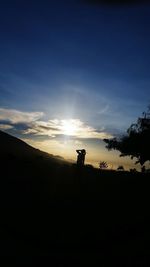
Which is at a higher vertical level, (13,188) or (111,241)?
(13,188)

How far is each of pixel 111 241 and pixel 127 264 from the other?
211 cm

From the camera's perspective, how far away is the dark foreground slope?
43.7 feet

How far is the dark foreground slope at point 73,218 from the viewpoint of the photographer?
43.7 feet

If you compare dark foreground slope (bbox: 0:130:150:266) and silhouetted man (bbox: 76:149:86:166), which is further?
silhouetted man (bbox: 76:149:86:166)

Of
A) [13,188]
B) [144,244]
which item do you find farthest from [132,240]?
[13,188]

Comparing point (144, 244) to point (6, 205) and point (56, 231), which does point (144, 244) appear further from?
point (6, 205)

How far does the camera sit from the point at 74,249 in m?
14.0

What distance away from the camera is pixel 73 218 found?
1675 centimetres

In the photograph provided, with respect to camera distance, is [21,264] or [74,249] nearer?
[21,264]

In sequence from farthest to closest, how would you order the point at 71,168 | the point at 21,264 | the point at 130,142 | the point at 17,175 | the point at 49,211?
the point at 130,142 → the point at 71,168 → the point at 17,175 → the point at 49,211 → the point at 21,264

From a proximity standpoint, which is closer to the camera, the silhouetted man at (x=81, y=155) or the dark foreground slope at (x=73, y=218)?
the dark foreground slope at (x=73, y=218)

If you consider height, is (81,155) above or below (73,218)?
above

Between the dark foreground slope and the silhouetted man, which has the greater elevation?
the silhouetted man

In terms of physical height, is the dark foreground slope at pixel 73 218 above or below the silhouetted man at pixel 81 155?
below
